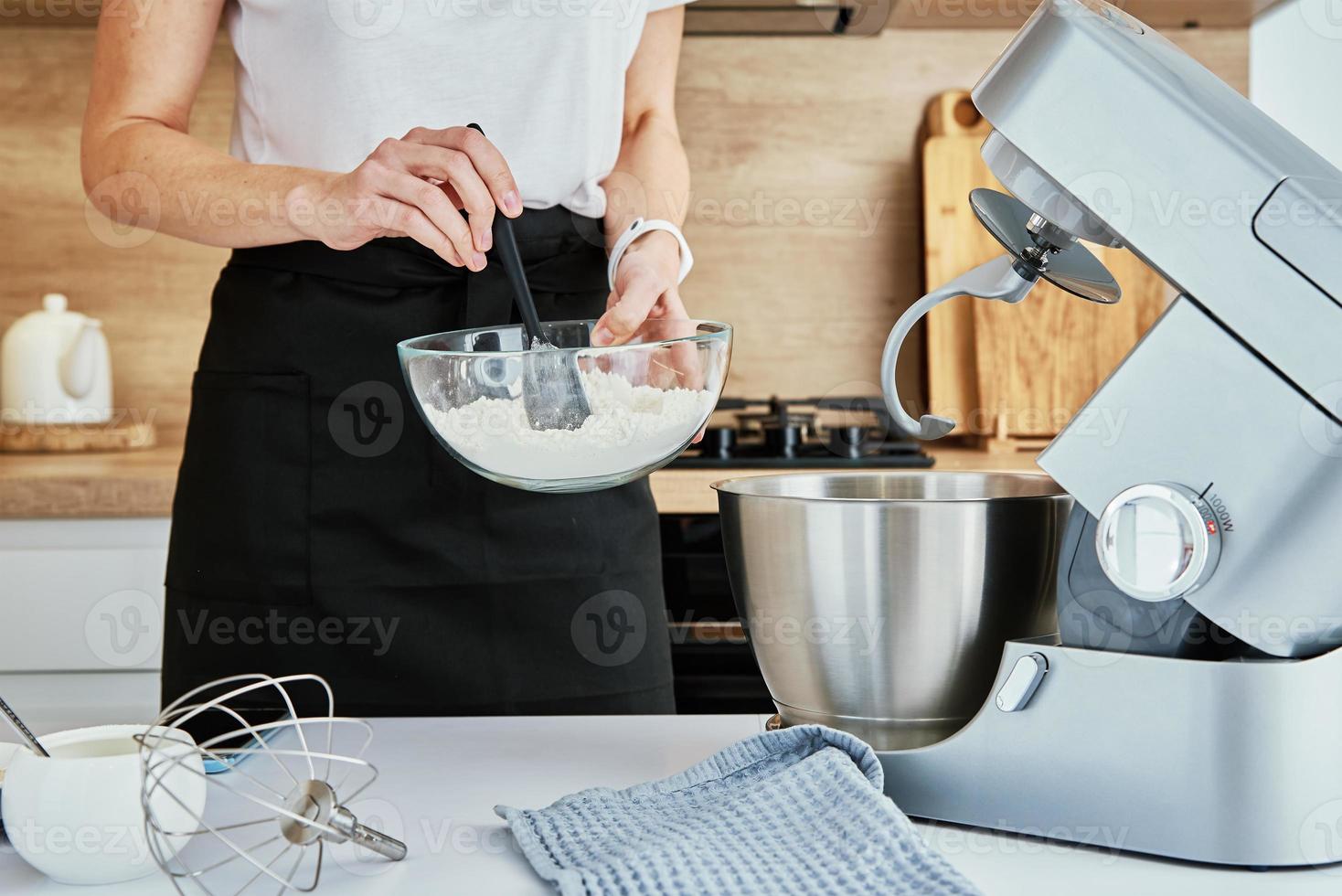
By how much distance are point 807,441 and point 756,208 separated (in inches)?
20.4

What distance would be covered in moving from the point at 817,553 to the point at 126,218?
71 cm

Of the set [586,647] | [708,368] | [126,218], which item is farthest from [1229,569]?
[126,218]

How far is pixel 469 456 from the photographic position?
71cm

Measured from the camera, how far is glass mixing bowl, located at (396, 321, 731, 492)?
0.68 m

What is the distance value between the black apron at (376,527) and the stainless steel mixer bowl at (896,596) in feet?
1.46

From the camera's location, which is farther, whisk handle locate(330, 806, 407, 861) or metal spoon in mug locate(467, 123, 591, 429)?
metal spoon in mug locate(467, 123, 591, 429)

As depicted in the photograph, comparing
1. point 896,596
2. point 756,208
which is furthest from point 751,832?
point 756,208

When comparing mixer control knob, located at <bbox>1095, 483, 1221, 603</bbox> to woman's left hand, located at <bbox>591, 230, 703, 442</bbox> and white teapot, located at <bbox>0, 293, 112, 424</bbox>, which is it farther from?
white teapot, located at <bbox>0, 293, 112, 424</bbox>

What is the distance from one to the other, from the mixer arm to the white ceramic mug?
0.35 metres

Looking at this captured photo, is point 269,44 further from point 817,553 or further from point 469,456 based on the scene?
point 817,553

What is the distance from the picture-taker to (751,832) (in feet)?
1.60

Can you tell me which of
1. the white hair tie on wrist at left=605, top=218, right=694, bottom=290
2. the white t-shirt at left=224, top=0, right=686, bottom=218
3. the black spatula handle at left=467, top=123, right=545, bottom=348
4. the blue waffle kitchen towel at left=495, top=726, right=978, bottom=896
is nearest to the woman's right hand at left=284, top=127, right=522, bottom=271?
the black spatula handle at left=467, top=123, right=545, bottom=348

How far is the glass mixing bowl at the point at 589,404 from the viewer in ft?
2.22

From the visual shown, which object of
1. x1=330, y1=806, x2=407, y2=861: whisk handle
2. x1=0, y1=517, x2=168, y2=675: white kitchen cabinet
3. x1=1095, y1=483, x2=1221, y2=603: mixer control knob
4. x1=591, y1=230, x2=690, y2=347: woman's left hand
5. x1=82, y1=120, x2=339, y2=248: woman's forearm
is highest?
x1=82, y1=120, x2=339, y2=248: woman's forearm
